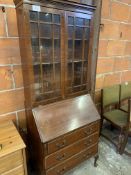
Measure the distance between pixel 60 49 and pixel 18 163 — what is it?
1.04m

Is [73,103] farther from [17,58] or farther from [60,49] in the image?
[17,58]

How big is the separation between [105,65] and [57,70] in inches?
43.7

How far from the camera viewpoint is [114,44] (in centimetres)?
235

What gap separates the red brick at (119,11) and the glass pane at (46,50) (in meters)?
1.30

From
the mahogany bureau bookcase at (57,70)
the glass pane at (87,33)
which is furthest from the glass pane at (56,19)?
the glass pane at (87,33)

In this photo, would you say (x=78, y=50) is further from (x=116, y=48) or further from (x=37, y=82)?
(x=116, y=48)

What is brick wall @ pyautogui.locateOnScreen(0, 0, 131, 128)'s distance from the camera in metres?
1.41

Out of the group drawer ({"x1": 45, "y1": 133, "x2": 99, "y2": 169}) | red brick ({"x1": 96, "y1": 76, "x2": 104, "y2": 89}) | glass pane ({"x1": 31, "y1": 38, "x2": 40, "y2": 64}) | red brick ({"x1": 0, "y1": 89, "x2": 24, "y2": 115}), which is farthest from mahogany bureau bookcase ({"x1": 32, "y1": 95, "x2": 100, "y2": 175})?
red brick ({"x1": 96, "y1": 76, "x2": 104, "y2": 89})

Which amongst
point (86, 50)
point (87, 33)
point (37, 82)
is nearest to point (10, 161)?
point (37, 82)

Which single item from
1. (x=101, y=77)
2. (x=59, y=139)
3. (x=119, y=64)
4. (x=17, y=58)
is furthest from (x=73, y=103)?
(x=119, y=64)

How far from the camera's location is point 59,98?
5.14 feet

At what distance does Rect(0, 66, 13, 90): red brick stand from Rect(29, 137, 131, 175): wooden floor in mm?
1056

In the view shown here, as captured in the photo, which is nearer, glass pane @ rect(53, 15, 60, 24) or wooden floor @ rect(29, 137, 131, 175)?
glass pane @ rect(53, 15, 60, 24)

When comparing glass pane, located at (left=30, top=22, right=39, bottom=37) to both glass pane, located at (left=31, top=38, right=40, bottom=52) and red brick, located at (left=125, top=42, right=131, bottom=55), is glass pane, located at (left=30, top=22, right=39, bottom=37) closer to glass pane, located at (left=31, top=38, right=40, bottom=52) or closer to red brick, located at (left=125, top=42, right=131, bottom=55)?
glass pane, located at (left=31, top=38, right=40, bottom=52)
